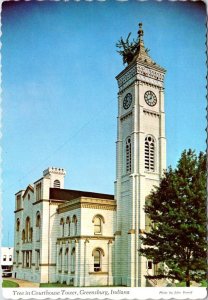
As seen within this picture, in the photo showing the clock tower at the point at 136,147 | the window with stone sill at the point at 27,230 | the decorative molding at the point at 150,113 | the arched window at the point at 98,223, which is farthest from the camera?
the window with stone sill at the point at 27,230

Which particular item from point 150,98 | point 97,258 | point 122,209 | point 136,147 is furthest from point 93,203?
point 150,98

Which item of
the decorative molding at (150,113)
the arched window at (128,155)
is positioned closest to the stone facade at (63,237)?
the arched window at (128,155)

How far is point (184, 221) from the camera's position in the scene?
18.4 meters

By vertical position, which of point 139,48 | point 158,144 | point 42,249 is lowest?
point 42,249

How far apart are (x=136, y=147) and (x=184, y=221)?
10.7m

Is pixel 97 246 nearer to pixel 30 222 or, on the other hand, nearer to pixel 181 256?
pixel 30 222

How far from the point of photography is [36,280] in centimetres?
3086

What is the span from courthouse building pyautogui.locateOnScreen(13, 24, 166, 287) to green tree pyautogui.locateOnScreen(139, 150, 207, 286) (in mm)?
7249

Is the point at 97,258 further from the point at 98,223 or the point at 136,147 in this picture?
the point at 136,147

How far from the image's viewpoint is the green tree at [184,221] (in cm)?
1783

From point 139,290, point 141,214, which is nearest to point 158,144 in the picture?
point 141,214

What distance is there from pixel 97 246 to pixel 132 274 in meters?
3.81

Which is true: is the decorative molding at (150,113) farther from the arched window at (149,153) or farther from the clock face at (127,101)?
the arched window at (149,153)

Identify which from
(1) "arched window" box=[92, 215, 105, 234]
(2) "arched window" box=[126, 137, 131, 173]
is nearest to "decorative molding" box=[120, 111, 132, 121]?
A: (2) "arched window" box=[126, 137, 131, 173]
